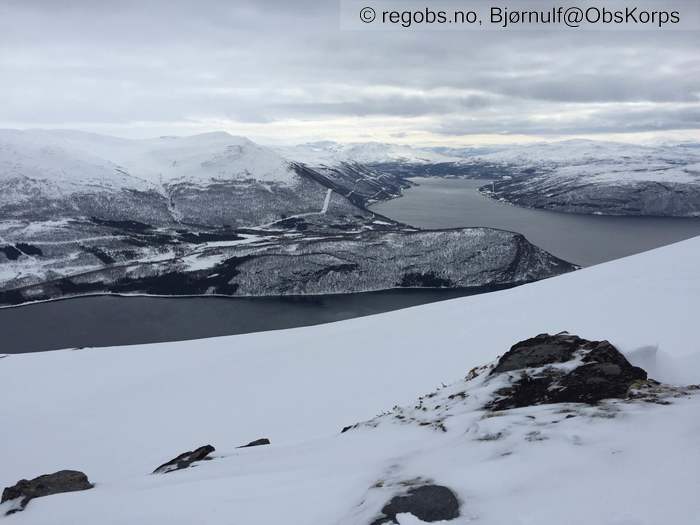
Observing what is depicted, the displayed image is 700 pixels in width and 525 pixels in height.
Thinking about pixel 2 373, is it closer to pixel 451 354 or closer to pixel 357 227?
pixel 451 354

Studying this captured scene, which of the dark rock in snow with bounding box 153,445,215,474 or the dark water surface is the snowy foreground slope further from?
the dark water surface

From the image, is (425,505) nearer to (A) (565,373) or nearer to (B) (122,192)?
(A) (565,373)

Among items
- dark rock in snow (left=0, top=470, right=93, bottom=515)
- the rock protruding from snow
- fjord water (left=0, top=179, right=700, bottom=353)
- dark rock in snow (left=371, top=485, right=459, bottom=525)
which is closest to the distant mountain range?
fjord water (left=0, top=179, right=700, bottom=353)

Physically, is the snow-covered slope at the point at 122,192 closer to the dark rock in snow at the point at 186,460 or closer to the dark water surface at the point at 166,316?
the dark water surface at the point at 166,316

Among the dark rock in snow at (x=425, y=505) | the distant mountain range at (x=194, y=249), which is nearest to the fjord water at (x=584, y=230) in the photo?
the distant mountain range at (x=194, y=249)

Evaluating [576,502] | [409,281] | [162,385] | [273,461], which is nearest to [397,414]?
[273,461]

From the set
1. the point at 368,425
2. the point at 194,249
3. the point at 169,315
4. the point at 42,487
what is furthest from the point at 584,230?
the point at 42,487
